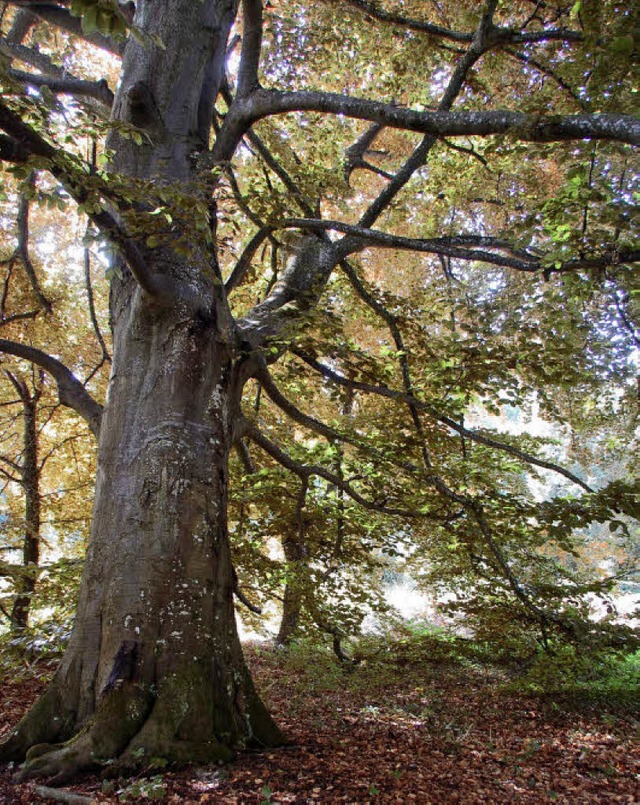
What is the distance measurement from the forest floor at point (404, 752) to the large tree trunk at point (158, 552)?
201 mm

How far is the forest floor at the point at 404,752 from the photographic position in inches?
97.0

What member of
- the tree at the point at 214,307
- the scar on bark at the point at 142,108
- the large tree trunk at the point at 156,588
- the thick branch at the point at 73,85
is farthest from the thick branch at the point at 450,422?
the thick branch at the point at 73,85

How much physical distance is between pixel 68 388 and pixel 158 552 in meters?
1.76

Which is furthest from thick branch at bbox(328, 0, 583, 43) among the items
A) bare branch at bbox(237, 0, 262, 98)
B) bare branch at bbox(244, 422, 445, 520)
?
bare branch at bbox(244, 422, 445, 520)

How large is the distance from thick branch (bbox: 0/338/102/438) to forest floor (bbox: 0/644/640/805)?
7.23 feet

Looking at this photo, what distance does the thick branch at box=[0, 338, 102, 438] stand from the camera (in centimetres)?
391

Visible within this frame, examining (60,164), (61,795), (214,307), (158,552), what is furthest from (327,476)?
(60,164)

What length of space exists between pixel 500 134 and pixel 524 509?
2.89 m

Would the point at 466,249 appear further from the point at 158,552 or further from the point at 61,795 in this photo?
the point at 61,795

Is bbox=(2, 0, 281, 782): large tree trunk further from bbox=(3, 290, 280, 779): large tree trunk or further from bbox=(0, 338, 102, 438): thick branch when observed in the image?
bbox=(0, 338, 102, 438): thick branch

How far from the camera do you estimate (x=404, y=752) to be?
3.50 meters

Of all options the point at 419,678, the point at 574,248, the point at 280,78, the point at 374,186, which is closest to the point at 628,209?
the point at 574,248

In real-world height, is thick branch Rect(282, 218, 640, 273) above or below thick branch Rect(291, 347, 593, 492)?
above

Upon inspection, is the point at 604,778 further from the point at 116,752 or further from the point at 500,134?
the point at 500,134
